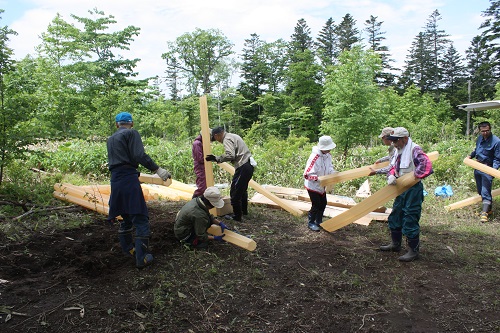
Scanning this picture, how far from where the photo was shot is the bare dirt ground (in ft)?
10.4

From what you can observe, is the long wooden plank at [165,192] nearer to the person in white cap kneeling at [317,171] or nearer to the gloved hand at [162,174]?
the person in white cap kneeling at [317,171]

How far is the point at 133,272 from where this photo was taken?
4.05m

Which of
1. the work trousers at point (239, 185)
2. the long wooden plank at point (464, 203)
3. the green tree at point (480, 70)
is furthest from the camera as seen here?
the green tree at point (480, 70)

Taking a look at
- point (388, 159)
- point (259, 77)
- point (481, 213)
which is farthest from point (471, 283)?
point (259, 77)

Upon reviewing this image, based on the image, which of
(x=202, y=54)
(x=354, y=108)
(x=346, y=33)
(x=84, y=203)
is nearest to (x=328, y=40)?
(x=346, y=33)

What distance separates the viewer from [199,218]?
14.9 ft

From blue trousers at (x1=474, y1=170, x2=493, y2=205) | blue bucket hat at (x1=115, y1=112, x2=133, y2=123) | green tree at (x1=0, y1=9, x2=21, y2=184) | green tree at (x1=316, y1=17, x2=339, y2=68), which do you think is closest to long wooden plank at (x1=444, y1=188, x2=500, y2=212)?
blue trousers at (x1=474, y1=170, x2=493, y2=205)

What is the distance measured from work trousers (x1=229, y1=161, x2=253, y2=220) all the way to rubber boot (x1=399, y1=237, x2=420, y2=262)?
9.12 feet

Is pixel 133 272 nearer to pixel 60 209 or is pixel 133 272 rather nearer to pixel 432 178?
pixel 60 209

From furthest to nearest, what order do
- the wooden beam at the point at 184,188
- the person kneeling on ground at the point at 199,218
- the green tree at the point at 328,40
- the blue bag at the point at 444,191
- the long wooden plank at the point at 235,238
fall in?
the green tree at the point at 328,40 → the blue bag at the point at 444,191 → the wooden beam at the point at 184,188 → the person kneeling on ground at the point at 199,218 → the long wooden plank at the point at 235,238

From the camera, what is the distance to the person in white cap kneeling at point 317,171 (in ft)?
18.7

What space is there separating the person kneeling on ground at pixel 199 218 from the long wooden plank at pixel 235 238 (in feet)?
0.21

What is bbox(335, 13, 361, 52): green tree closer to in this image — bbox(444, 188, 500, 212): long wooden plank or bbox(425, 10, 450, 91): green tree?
bbox(425, 10, 450, 91): green tree

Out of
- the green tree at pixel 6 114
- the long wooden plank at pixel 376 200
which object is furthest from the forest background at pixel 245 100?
the long wooden plank at pixel 376 200
